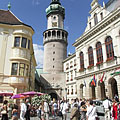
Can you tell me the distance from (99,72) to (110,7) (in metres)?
12.7

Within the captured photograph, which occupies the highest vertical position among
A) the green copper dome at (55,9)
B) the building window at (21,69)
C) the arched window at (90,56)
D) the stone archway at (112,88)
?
the green copper dome at (55,9)

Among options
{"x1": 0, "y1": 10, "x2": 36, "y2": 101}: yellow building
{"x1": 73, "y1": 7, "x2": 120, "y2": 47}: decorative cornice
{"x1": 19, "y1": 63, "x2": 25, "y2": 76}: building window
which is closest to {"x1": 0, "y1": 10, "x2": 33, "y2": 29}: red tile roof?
{"x1": 0, "y1": 10, "x2": 36, "y2": 101}: yellow building

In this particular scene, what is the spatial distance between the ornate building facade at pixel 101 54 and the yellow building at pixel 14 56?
12.9 meters

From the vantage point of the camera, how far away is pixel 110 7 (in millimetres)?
25016

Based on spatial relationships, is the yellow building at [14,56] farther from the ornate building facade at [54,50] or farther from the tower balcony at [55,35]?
the tower balcony at [55,35]

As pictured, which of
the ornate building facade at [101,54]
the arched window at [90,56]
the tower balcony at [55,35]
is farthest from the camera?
the tower balcony at [55,35]

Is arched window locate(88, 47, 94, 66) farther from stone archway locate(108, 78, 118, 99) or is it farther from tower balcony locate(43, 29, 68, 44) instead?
tower balcony locate(43, 29, 68, 44)

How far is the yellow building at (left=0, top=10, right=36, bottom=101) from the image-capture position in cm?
1777

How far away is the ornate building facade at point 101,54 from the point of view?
21219 millimetres

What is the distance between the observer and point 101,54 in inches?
958

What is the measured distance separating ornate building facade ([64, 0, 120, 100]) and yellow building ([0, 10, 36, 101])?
12907mm

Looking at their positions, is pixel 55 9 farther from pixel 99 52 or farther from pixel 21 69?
pixel 21 69

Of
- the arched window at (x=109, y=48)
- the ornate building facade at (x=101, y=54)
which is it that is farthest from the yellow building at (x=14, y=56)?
the arched window at (x=109, y=48)

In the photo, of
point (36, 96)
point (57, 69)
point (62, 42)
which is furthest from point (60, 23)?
point (36, 96)
